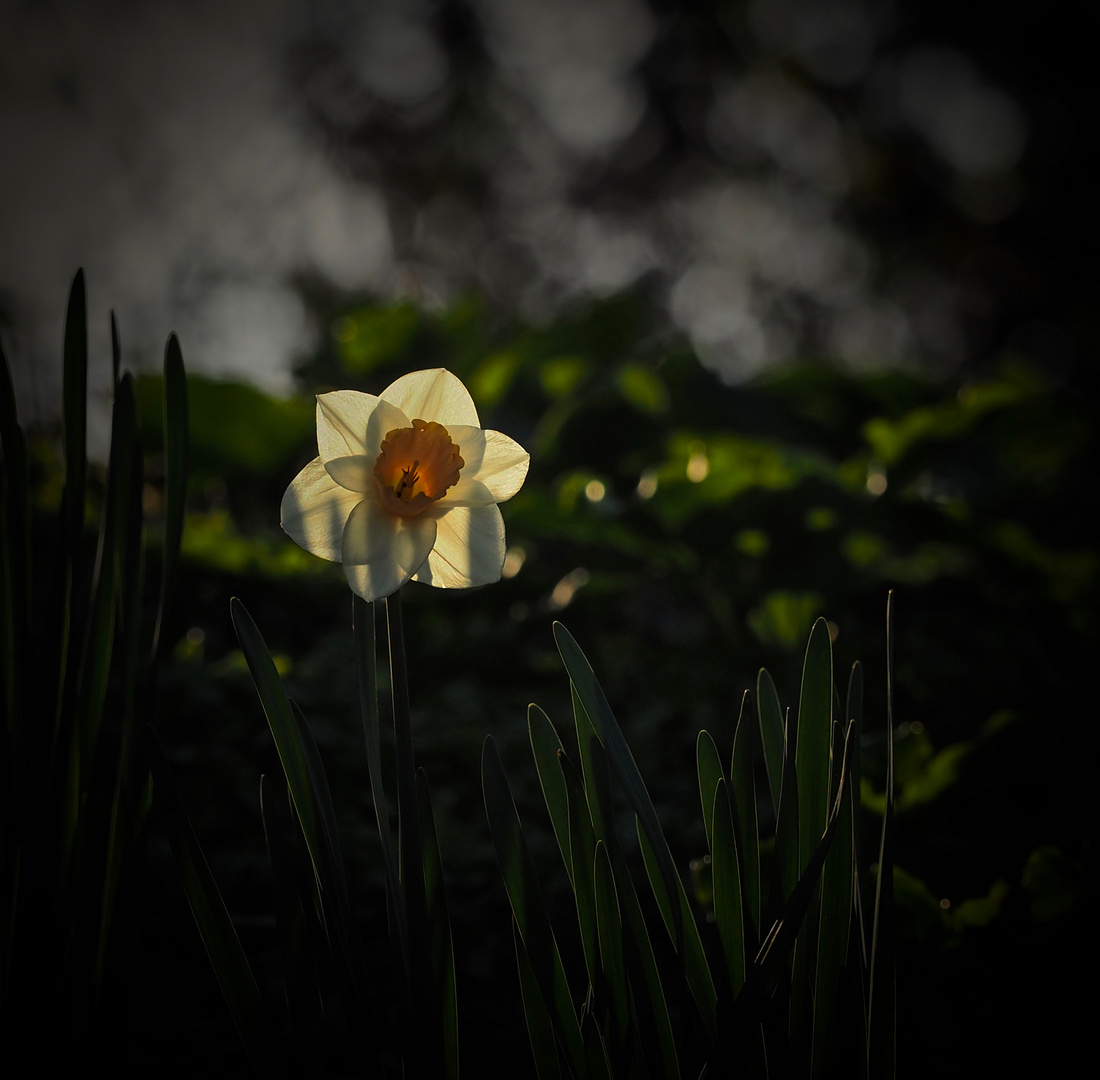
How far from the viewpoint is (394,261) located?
6645mm

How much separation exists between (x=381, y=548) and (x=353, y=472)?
0.05 m

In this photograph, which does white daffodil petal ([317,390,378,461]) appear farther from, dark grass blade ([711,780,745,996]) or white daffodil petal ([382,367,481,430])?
dark grass blade ([711,780,745,996])

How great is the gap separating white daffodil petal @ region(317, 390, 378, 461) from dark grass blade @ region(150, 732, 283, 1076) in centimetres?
22

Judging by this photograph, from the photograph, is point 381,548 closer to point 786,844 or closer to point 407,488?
point 407,488

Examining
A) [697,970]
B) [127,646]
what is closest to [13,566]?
[127,646]

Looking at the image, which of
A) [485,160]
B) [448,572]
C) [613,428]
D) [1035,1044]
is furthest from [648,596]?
[485,160]

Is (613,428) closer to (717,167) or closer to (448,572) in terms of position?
(448,572)

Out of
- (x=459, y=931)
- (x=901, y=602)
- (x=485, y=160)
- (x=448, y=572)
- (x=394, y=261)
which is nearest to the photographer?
(x=448, y=572)

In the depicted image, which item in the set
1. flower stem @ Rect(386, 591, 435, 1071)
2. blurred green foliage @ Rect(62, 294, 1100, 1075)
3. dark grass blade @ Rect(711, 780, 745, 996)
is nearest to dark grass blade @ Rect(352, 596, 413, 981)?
flower stem @ Rect(386, 591, 435, 1071)

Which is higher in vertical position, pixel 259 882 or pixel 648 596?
pixel 648 596

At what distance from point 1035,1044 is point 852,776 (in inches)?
15.7

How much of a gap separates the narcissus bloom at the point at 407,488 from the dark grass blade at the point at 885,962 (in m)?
0.28

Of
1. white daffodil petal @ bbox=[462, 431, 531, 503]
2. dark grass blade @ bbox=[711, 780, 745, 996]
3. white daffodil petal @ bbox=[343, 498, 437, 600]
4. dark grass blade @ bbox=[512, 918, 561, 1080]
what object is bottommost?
dark grass blade @ bbox=[512, 918, 561, 1080]

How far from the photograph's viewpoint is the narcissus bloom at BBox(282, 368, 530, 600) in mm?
489
